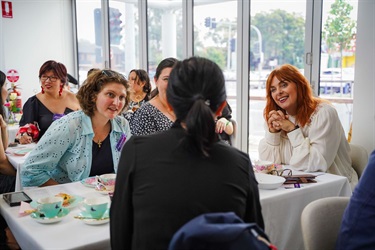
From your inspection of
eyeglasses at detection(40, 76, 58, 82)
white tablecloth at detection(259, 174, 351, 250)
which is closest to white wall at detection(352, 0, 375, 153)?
white tablecloth at detection(259, 174, 351, 250)

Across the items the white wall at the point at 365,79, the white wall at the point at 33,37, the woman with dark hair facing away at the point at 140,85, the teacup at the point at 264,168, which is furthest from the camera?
the white wall at the point at 33,37

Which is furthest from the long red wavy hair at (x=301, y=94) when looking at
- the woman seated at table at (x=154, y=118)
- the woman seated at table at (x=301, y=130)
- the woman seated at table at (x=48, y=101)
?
the woman seated at table at (x=48, y=101)

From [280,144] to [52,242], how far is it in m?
1.57

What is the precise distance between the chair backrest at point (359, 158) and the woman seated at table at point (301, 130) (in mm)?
133

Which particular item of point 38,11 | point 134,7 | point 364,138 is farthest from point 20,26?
point 364,138

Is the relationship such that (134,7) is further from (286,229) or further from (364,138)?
(286,229)

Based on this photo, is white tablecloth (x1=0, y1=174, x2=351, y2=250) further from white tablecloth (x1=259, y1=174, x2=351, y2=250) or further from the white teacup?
the white teacup

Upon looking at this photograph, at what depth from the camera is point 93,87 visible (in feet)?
6.84

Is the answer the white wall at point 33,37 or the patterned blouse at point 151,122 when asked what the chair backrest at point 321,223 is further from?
the white wall at point 33,37

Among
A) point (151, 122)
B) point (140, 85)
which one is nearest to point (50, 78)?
point (140, 85)

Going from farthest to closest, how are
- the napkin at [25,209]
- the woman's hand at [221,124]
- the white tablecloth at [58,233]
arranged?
the woman's hand at [221,124] < the napkin at [25,209] < the white tablecloth at [58,233]

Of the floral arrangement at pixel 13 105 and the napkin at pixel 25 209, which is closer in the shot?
the napkin at pixel 25 209

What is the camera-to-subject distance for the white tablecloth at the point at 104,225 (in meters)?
1.24

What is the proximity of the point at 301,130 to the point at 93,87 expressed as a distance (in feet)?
3.98
